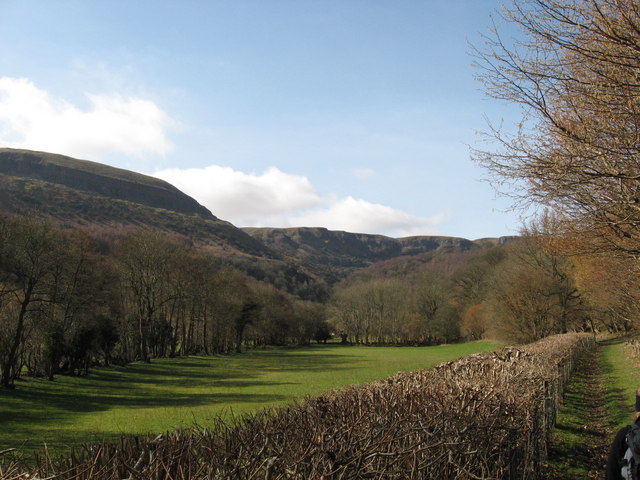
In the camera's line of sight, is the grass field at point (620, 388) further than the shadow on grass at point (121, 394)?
No

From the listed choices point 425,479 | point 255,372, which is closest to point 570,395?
point 425,479

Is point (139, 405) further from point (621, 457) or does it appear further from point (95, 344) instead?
point (621, 457)

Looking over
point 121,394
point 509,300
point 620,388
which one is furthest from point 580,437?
point 509,300

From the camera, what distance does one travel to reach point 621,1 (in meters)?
7.04

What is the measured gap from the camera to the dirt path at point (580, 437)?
9.16 metres

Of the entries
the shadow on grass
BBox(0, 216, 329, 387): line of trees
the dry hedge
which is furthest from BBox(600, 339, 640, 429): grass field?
BBox(0, 216, 329, 387): line of trees

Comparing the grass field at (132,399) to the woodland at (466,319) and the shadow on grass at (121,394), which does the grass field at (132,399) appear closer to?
the shadow on grass at (121,394)

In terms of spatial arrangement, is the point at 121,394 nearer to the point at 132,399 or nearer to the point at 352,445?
the point at 132,399

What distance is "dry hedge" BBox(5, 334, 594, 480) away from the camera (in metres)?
3.29

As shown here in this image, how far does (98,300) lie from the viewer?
3684 centimetres

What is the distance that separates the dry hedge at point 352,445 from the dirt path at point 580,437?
9.25ft

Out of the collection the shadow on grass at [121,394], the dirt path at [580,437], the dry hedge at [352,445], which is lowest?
the shadow on grass at [121,394]

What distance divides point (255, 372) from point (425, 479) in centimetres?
4249

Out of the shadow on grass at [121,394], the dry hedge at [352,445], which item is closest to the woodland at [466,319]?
the dry hedge at [352,445]
